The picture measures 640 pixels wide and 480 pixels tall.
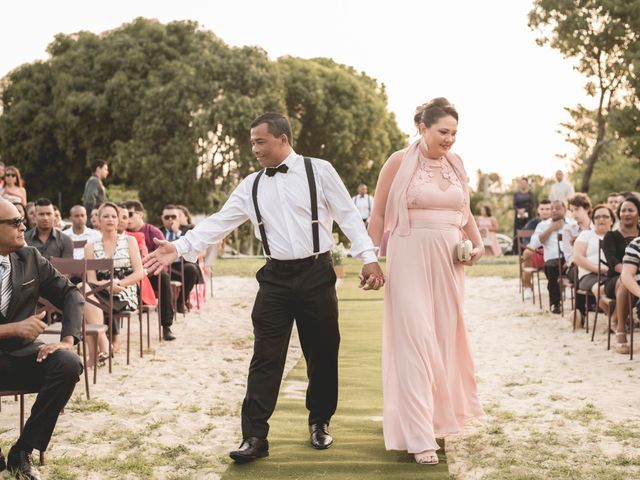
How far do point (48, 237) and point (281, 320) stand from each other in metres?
4.61

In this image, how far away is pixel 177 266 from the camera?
1273 centimetres

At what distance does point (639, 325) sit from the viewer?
1061 centimetres

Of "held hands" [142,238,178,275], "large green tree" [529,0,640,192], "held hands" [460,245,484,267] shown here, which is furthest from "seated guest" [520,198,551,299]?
"large green tree" [529,0,640,192]

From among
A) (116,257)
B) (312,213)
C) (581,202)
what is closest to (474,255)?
(312,213)

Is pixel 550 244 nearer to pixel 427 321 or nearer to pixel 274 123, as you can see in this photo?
pixel 427 321

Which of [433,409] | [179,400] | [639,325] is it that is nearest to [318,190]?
[433,409]

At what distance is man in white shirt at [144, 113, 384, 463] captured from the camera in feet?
17.6

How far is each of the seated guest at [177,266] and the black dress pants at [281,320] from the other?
24.1 ft

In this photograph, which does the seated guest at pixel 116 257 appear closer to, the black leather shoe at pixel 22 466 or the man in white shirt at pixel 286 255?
the man in white shirt at pixel 286 255

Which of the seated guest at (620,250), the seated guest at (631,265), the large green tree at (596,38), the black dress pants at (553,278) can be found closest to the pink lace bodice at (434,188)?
the seated guest at (631,265)

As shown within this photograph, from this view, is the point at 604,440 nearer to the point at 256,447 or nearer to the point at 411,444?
the point at 411,444

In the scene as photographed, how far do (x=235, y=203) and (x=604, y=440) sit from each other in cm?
276

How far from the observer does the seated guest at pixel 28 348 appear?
502 centimetres

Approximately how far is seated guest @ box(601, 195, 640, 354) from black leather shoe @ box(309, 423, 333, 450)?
4.59m
